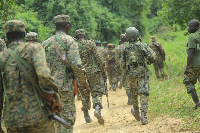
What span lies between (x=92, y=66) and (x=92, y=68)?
5cm

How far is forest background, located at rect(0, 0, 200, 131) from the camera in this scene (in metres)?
8.80

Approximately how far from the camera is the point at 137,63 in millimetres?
7035

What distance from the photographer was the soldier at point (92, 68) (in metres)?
7.55

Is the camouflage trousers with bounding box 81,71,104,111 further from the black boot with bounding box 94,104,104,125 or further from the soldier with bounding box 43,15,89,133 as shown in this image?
the soldier with bounding box 43,15,89,133

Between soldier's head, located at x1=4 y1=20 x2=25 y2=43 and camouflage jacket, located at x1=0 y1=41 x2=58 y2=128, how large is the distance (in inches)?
6.1

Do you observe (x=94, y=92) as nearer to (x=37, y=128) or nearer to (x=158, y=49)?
(x=37, y=128)

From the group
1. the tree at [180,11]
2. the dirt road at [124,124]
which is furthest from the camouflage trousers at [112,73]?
the dirt road at [124,124]

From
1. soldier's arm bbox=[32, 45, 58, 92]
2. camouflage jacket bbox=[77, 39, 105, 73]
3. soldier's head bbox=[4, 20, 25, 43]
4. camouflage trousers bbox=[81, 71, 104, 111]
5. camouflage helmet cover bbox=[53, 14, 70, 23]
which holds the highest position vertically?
camouflage helmet cover bbox=[53, 14, 70, 23]

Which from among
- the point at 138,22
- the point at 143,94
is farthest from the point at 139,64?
the point at 138,22

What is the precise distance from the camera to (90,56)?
779 cm

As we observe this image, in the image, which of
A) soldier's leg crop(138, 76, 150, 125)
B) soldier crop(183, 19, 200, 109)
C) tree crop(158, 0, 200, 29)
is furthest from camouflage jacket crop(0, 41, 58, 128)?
Answer: tree crop(158, 0, 200, 29)

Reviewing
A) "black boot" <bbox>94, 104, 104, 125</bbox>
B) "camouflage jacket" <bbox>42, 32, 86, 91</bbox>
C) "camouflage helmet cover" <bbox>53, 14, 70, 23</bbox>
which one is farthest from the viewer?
"black boot" <bbox>94, 104, 104, 125</bbox>

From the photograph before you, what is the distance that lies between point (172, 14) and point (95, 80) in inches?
283

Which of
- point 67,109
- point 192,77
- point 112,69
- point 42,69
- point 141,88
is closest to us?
point 42,69
